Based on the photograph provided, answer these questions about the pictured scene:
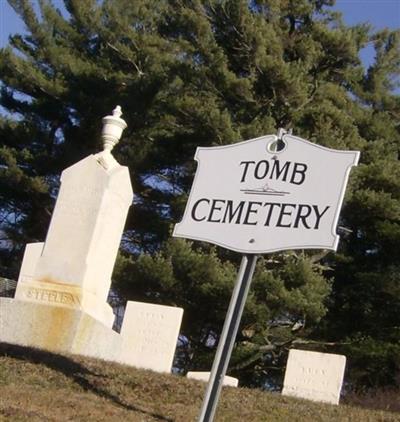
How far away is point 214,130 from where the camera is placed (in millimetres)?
20109

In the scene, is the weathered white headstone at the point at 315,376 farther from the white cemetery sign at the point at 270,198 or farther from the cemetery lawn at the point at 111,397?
the white cemetery sign at the point at 270,198

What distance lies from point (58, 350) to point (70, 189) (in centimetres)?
207

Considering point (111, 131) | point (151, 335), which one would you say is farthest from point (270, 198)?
point (111, 131)

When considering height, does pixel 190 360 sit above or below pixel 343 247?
below

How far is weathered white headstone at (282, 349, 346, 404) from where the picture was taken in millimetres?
9680

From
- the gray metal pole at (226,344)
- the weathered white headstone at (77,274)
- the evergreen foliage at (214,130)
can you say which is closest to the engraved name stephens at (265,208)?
the gray metal pole at (226,344)

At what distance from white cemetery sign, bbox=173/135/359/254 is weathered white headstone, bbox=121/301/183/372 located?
5.25 m

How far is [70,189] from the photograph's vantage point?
32.7 feet

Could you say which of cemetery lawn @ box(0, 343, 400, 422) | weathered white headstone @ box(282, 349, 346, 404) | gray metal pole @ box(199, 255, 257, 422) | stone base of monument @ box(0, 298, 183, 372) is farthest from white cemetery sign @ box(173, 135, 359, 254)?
weathered white headstone @ box(282, 349, 346, 404)

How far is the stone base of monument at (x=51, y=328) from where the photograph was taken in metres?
8.95

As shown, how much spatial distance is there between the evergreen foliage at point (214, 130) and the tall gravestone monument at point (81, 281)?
27.8 ft

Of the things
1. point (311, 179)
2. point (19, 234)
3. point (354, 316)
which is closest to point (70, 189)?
point (311, 179)

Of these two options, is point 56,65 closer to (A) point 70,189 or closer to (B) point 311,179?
(A) point 70,189

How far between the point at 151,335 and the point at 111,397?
369 cm
